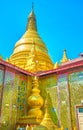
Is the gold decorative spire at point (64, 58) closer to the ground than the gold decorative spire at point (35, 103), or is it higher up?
higher up

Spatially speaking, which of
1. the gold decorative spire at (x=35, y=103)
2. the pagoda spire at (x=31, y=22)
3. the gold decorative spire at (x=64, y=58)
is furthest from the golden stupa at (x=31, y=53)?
the gold decorative spire at (x=35, y=103)

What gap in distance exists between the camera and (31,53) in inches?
736

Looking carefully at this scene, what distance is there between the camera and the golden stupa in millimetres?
18252

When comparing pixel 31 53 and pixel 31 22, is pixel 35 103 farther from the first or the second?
pixel 31 22

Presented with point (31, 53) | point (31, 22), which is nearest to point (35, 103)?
point (31, 53)

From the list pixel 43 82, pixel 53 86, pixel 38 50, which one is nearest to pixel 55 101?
pixel 53 86

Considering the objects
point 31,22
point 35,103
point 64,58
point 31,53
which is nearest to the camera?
point 35,103

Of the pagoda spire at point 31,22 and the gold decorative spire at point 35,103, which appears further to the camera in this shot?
the pagoda spire at point 31,22

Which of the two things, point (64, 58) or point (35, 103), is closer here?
point (35, 103)

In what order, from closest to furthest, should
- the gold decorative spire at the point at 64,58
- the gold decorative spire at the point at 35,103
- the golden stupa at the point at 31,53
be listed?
the gold decorative spire at the point at 35,103, the golden stupa at the point at 31,53, the gold decorative spire at the point at 64,58

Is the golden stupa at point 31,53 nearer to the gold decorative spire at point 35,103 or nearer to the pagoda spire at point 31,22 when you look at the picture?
the pagoda spire at point 31,22

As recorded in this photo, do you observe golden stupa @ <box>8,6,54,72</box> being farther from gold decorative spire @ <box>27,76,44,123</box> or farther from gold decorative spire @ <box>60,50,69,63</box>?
gold decorative spire @ <box>27,76,44,123</box>

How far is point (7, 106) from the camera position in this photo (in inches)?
485

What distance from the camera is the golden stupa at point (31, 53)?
18.3 m
